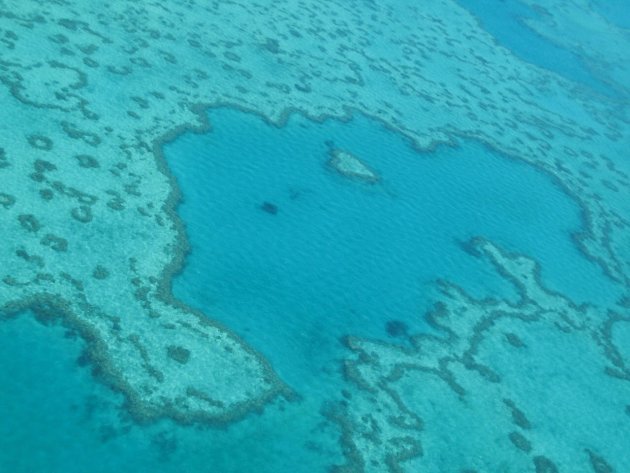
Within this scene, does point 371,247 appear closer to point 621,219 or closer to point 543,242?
point 543,242

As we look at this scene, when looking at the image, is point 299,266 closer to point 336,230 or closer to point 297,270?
point 297,270

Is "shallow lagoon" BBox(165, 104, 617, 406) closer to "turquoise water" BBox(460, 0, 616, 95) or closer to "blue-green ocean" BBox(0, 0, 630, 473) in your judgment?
"blue-green ocean" BBox(0, 0, 630, 473)

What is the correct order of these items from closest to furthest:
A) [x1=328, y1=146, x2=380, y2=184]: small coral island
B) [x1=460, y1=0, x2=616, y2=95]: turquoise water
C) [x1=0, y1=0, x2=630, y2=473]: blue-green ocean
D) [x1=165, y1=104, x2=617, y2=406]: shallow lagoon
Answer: [x1=0, y1=0, x2=630, y2=473]: blue-green ocean < [x1=165, y1=104, x2=617, y2=406]: shallow lagoon < [x1=328, y1=146, x2=380, y2=184]: small coral island < [x1=460, y1=0, x2=616, y2=95]: turquoise water

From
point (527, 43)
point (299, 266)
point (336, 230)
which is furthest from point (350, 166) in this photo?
point (527, 43)

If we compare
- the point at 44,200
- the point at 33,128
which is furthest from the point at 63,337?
the point at 33,128

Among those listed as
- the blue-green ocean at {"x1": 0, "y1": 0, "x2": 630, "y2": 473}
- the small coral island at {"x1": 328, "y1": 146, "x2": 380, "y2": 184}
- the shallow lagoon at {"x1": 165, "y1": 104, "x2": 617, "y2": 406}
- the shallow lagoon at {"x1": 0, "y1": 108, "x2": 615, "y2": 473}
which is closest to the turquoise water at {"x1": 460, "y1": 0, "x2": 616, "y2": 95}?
the blue-green ocean at {"x1": 0, "y1": 0, "x2": 630, "y2": 473}

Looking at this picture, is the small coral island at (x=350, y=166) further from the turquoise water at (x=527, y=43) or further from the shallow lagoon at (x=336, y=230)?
the turquoise water at (x=527, y=43)
